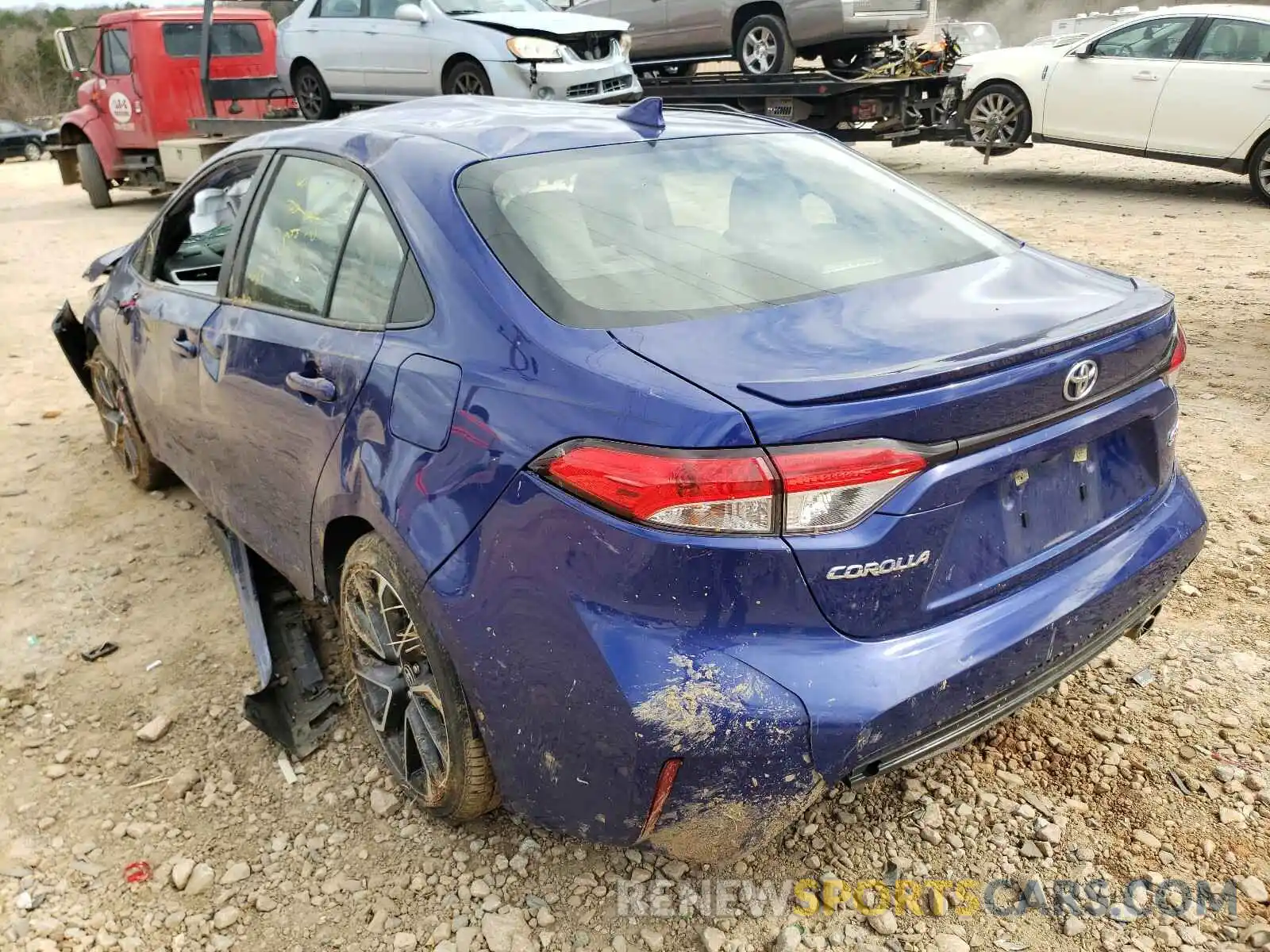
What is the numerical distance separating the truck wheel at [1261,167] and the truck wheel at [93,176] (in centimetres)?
1407

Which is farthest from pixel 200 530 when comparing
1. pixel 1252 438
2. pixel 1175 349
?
pixel 1252 438

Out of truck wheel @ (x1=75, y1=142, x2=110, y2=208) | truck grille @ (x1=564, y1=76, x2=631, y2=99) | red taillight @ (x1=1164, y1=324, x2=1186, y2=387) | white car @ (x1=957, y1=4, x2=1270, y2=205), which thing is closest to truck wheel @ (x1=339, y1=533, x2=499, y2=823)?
red taillight @ (x1=1164, y1=324, x2=1186, y2=387)

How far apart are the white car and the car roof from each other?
8.15 meters

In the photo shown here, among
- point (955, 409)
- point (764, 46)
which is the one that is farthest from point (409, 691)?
point (764, 46)

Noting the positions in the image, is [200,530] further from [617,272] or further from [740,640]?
[740,640]

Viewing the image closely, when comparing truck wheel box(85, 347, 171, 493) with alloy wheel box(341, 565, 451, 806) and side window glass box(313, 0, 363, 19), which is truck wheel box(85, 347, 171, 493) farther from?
side window glass box(313, 0, 363, 19)

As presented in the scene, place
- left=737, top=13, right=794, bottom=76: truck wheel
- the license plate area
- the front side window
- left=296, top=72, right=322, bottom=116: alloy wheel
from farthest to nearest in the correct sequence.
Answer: left=737, top=13, right=794, bottom=76: truck wheel < left=296, top=72, right=322, bottom=116: alloy wheel < the front side window < the license plate area

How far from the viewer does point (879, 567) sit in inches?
69.1

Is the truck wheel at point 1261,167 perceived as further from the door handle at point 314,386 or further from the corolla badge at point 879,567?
the door handle at point 314,386

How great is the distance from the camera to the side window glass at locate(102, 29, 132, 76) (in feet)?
41.5

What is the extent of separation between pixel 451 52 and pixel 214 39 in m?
5.19

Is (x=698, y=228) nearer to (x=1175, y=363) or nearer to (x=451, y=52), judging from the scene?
(x=1175, y=363)

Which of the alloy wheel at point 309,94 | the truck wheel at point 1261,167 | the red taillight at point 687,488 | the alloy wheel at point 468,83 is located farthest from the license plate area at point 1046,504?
the alloy wheel at point 309,94

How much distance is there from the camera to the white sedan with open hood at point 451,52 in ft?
30.1
